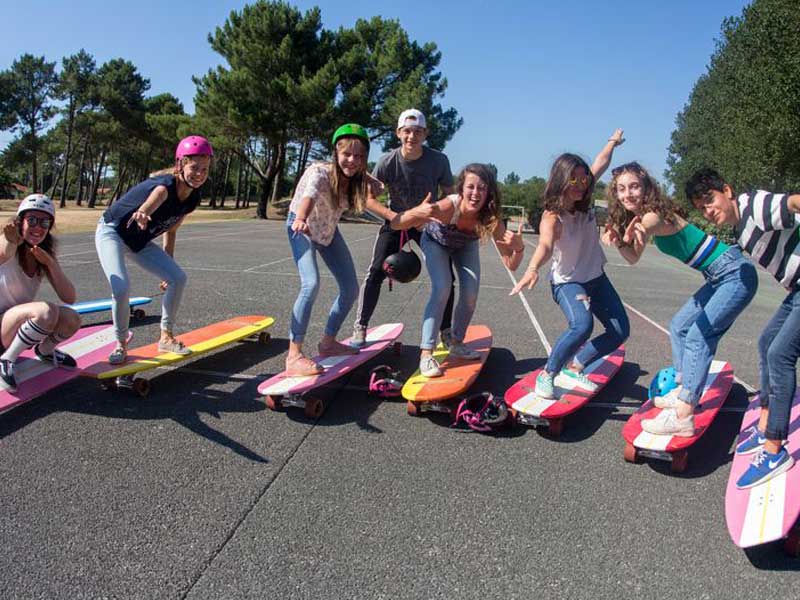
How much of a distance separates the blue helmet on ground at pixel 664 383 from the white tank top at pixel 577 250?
94 centimetres

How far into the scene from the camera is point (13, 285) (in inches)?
160

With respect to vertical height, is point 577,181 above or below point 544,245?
above

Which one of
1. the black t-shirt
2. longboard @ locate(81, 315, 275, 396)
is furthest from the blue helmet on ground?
the black t-shirt

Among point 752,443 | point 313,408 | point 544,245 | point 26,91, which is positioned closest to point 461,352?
point 544,245

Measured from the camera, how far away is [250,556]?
2.46 m

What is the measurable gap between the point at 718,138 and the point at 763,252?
4270 centimetres

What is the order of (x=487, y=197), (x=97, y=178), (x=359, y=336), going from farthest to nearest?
1. (x=97, y=178)
2. (x=359, y=336)
3. (x=487, y=197)

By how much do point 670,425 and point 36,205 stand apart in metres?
4.59

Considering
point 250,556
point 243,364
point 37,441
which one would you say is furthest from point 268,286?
point 250,556

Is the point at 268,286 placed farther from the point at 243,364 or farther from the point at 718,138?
the point at 718,138

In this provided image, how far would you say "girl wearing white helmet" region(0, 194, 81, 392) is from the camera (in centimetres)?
394

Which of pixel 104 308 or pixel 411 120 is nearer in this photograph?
pixel 411 120

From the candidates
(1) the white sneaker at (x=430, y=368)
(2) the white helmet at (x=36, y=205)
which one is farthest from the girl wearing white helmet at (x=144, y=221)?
(1) the white sneaker at (x=430, y=368)

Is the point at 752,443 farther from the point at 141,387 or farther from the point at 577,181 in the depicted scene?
the point at 141,387
